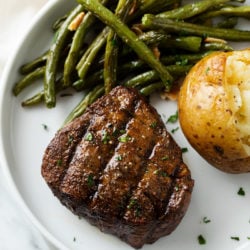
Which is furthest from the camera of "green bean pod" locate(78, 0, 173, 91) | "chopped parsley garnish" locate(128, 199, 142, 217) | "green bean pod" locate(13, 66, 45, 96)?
"green bean pod" locate(13, 66, 45, 96)

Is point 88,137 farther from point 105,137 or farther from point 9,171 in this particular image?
point 9,171

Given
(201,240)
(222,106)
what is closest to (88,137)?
(222,106)

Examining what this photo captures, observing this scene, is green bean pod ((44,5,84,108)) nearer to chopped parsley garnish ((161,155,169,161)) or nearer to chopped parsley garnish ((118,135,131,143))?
chopped parsley garnish ((118,135,131,143))

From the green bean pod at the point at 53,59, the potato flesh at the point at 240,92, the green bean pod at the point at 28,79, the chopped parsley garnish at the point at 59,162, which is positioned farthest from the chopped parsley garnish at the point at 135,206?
the green bean pod at the point at 28,79

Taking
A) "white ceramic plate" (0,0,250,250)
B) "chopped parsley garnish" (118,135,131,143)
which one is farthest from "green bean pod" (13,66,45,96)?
"chopped parsley garnish" (118,135,131,143)

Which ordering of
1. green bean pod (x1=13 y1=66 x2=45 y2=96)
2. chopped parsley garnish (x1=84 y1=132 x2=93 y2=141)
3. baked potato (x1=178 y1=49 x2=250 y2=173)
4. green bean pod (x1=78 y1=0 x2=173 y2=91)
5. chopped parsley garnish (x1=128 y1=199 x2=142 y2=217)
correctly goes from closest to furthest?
baked potato (x1=178 y1=49 x2=250 y2=173) < chopped parsley garnish (x1=128 y1=199 x2=142 y2=217) < chopped parsley garnish (x1=84 y1=132 x2=93 y2=141) < green bean pod (x1=78 y1=0 x2=173 y2=91) < green bean pod (x1=13 y1=66 x2=45 y2=96)

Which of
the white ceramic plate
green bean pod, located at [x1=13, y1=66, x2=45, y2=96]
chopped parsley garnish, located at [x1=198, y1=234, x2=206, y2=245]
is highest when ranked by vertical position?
green bean pod, located at [x1=13, y1=66, x2=45, y2=96]

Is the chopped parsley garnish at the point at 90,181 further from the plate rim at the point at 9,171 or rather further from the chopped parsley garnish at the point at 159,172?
the plate rim at the point at 9,171

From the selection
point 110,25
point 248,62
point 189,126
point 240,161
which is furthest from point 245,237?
point 110,25
